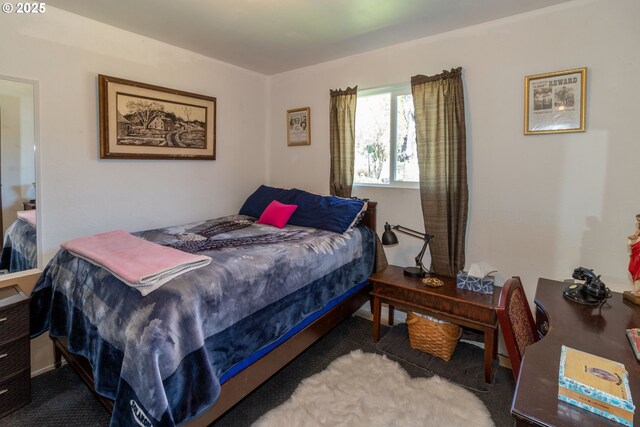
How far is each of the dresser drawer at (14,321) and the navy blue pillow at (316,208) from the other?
183cm

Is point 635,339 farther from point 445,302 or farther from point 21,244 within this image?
point 21,244

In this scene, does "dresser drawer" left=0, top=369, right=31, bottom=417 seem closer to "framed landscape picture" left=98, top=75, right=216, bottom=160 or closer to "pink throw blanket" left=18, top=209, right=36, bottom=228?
"pink throw blanket" left=18, top=209, right=36, bottom=228

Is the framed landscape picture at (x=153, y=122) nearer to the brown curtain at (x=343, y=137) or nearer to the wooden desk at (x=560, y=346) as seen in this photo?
the brown curtain at (x=343, y=137)

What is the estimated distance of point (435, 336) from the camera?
7.68 feet

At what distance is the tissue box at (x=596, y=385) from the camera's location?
→ 31.6 inches

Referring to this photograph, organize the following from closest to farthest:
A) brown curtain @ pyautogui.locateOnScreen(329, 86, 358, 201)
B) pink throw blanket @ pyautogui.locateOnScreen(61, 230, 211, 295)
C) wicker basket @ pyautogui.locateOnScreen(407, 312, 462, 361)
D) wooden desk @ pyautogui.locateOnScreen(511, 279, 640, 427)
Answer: wooden desk @ pyautogui.locateOnScreen(511, 279, 640, 427) < pink throw blanket @ pyautogui.locateOnScreen(61, 230, 211, 295) < wicker basket @ pyautogui.locateOnScreen(407, 312, 462, 361) < brown curtain @ pyautogui.locateOnScreen(329, 86, 358, 201)

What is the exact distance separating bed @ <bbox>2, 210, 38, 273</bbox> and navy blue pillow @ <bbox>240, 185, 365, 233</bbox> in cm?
167

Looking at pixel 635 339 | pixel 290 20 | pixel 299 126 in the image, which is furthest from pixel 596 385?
→ pixel 299 126

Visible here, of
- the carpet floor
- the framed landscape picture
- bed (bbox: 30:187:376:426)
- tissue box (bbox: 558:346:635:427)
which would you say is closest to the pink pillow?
bed (bbox: 30:187:376:426)

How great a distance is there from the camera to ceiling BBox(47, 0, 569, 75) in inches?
82.4

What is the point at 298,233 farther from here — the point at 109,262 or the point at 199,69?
the point at 199,69

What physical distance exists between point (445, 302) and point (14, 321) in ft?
8.51

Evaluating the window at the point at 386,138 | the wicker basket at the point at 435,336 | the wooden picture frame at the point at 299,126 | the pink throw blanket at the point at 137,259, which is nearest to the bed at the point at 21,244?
the pink throw blanket at the point at 137,259

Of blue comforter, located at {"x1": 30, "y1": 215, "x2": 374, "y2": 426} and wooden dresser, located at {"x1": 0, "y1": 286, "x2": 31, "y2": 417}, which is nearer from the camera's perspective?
blue comforter, located at {"x1": 30, "y1": 215, "x2": 374, "y2": 426}
